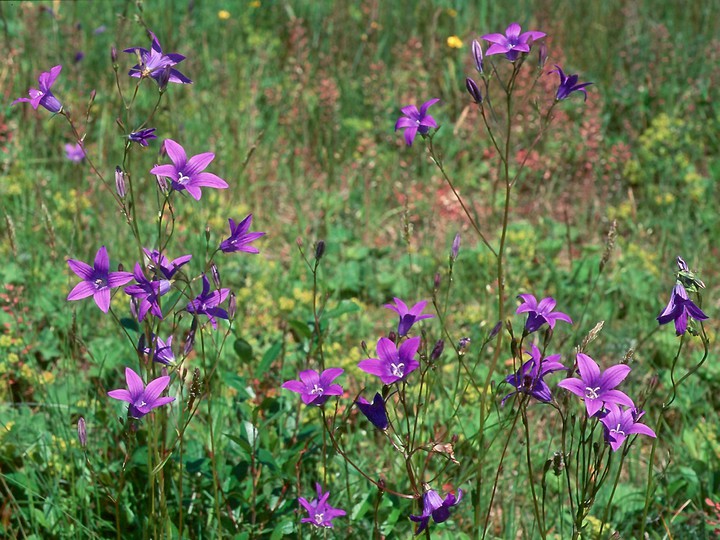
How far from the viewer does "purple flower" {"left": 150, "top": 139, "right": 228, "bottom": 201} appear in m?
1.65

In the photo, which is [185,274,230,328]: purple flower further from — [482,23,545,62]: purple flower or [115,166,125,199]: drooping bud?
[482,23,545,62]: purple flower

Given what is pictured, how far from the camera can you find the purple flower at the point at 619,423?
160cm

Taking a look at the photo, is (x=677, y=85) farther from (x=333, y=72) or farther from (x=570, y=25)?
(x=333, y=72)

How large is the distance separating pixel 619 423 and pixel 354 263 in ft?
7.74

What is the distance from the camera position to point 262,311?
3.46 m

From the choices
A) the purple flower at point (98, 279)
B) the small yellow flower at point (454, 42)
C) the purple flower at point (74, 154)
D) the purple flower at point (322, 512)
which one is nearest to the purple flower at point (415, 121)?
the purple flower at point (98, 279)

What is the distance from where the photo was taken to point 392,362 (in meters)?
1.63

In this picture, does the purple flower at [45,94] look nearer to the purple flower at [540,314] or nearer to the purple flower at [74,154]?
the purple flower at [540,314]

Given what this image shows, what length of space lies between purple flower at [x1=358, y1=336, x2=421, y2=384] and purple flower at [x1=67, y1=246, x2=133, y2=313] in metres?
0.52

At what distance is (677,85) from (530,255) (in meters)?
2.39

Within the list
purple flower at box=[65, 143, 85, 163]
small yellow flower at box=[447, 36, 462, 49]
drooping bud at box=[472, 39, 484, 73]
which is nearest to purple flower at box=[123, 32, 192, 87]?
drooping bud at box=[472, 39, 484, 73]

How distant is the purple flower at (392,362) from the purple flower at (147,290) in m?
0.43

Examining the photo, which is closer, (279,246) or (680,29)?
(279,246)

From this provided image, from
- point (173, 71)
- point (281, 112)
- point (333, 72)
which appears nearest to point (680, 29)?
point (333, 72)
